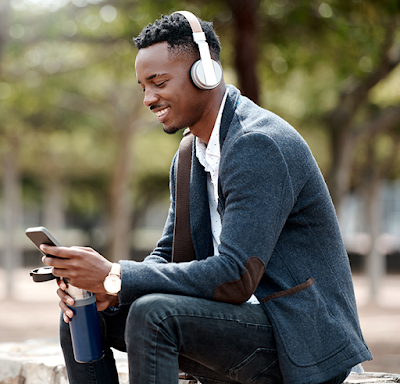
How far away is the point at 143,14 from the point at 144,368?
22.7 feet

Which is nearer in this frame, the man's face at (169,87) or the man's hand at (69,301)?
the man's hand at (69,301)

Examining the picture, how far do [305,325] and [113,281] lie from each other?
0.65 meters

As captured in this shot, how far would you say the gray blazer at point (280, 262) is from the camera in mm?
1957

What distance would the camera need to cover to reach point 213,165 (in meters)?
2.32

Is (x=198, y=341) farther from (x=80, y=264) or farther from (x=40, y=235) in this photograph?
(x=40, y=235)

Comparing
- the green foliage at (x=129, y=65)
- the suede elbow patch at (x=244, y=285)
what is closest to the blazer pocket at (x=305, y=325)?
the suede elbow patch at (x=244, y=285)

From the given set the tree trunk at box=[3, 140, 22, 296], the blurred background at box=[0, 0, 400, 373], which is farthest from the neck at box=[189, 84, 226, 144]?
the tree trunk at box=[3, 140, 22, 296]

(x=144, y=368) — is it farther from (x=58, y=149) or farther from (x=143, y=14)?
(x=58, y=149)

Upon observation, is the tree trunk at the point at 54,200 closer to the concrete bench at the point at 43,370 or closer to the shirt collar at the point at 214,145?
the concrete bench at the point at 43,370

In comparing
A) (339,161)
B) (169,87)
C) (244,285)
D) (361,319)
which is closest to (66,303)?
(244,285)

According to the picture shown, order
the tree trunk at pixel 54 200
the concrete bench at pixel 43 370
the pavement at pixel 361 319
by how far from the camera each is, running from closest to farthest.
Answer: the concrete bench at pixel 43 370
the pavement at pixel 361 319
the tree trunk at pixel 54 200

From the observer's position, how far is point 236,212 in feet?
6.50

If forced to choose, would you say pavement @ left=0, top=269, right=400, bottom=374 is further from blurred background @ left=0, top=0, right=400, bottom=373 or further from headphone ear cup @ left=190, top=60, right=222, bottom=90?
headphone ear cup @ left=190, top=60, right=222, bottom=90

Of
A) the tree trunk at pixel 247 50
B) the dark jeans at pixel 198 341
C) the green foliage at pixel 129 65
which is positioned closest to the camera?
the dark jeans at pixel 198 341
